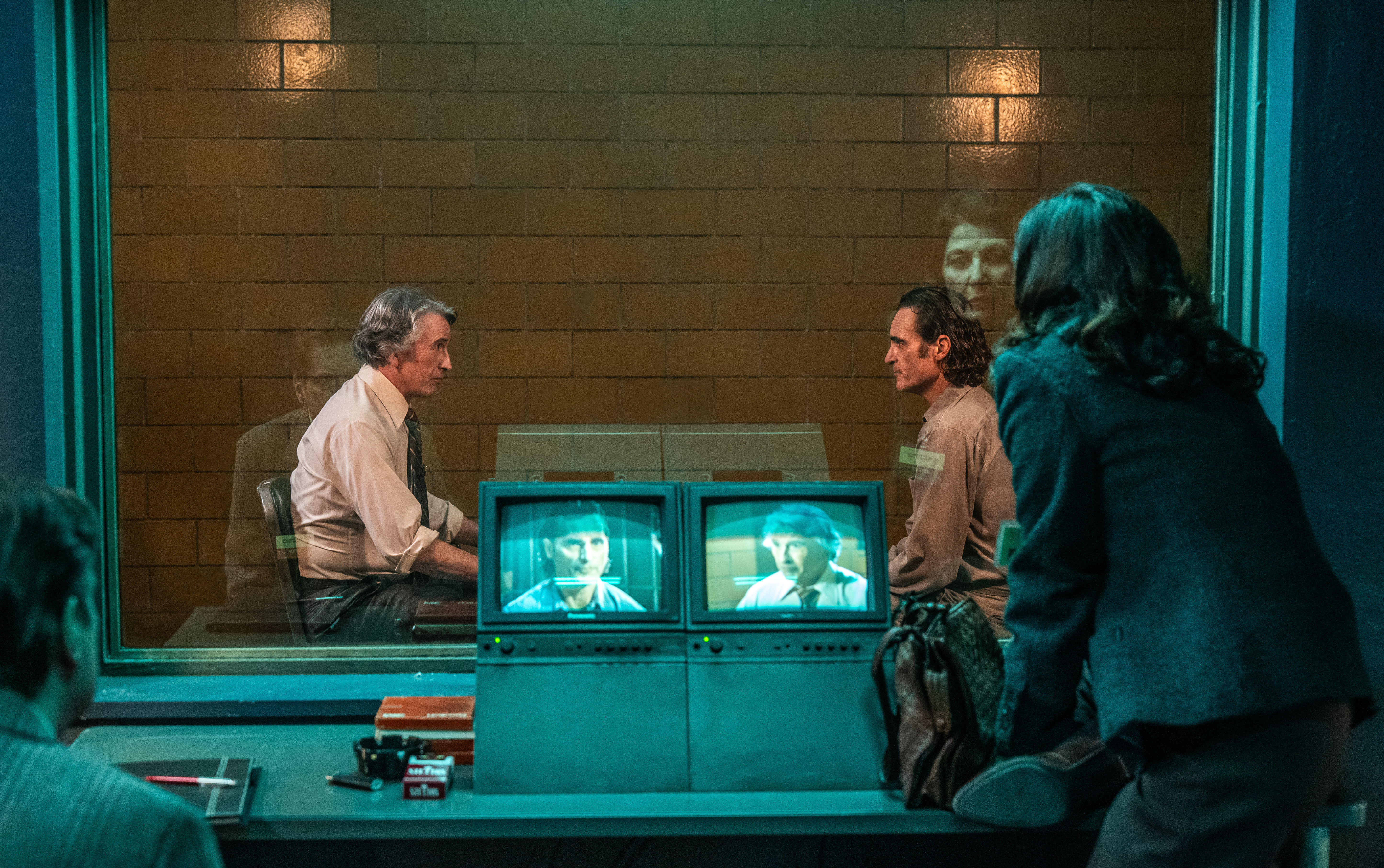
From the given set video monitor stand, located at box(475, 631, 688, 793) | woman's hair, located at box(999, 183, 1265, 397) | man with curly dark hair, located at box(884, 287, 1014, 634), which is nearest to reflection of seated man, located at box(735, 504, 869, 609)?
video monitor stand, located at box(475, 631, 688, 793)

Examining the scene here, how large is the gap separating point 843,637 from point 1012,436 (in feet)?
1.61

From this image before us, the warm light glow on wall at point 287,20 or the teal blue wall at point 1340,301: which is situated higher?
the warm light glow on wall at point 287,20

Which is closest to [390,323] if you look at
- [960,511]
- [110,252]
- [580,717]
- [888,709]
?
[110,252]

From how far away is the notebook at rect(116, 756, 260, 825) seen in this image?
173 centimetres

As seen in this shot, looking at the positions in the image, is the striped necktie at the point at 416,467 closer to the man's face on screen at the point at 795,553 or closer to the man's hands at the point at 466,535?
the man's hands at the point at 466,535

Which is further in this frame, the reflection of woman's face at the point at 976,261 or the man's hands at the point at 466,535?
the reflection of woman's face at the point at 976,261

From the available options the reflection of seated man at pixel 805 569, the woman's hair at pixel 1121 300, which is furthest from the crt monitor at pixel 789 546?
the woman's hair at pixel 1121 300

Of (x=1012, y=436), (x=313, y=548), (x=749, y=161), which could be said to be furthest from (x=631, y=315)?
(x=1012, y=436)

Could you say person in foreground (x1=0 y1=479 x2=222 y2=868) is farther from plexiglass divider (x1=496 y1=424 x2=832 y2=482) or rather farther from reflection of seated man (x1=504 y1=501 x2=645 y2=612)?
plexiglass divider (x1=496 y1=424 x2=832 y2=482)

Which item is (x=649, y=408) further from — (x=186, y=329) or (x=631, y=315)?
(x=186, y=329)

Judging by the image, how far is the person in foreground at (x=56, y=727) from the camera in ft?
2.92

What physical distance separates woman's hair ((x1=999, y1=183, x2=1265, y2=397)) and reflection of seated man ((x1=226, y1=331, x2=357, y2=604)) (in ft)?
7.92

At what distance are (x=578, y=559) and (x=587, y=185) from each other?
258cm

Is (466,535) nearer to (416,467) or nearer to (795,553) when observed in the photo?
(416,467)
